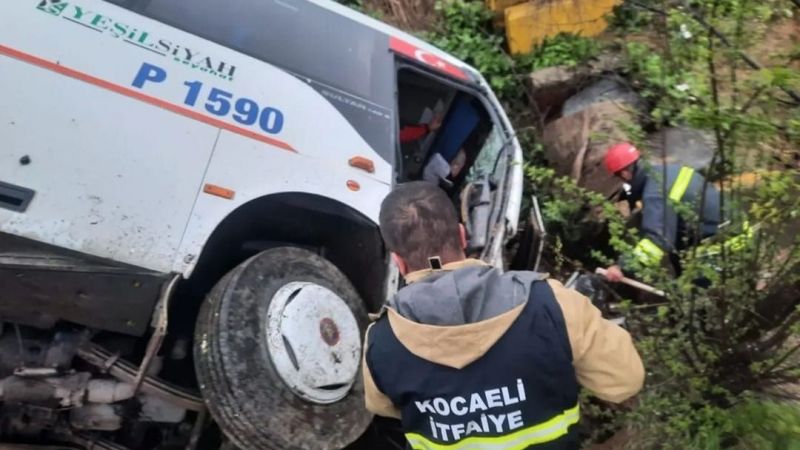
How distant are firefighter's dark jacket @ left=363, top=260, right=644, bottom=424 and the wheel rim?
62.8 inches


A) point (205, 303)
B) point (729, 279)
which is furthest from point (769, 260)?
point (205, 303)

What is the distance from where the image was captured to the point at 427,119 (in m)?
5.66

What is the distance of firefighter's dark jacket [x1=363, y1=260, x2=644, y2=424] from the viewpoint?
6.17ft

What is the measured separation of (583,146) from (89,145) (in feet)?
14.7

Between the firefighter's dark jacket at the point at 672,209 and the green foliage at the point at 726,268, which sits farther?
the firefighter's dark jacket at the point at 672,209

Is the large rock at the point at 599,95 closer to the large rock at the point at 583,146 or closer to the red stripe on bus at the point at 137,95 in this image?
the large rock at the point at 583,146

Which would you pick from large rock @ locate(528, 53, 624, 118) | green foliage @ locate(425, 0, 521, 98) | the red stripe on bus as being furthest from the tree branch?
green foliage @ locate(425, 0, 521, 98)

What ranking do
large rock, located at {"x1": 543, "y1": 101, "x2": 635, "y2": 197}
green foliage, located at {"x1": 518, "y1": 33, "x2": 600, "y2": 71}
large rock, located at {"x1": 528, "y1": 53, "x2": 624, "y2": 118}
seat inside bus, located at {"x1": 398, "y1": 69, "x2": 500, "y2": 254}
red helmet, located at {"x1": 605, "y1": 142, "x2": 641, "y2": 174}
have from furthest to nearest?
green foliage, located at {"x1": 518, "y1": 33, "x2": 600, "y2": 71} → large rock, located at {"x1": 528, "y1": 53, "x2": 624, "y2": 118} → large rock, located at {"x1": 543, "y1": 101, "x2": 635, "y2": 197} → seat inside bus, located at {"x1": 398, "y1": 69, "x2": 500, "y2": 254} → red helmet, located at {"x1": 605, "y1": 142, "x2": 641, "y2": 174}

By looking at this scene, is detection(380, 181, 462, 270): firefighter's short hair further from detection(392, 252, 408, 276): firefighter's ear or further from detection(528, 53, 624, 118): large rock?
detection(528, 53, 624, 118): large rock

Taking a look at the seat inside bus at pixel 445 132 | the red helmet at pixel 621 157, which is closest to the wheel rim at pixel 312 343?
the seat inside bus at pixel 445 132

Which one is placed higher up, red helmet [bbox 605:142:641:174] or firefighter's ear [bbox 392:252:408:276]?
firefighter's ear [bbox 392:252:408:276]

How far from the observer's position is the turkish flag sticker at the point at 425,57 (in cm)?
469

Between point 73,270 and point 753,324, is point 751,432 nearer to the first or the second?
point 753,324

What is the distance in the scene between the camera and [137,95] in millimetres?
3379
